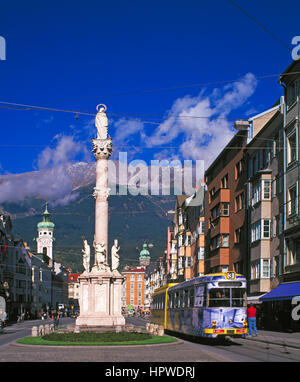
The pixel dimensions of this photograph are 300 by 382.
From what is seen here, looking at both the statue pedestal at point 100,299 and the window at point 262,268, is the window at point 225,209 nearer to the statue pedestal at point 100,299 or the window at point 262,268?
the window at point 262,268

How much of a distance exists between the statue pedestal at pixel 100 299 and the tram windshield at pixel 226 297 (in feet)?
37.0

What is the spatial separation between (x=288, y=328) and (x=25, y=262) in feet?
293

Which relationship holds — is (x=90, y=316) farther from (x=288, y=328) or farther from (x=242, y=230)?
(x=242, y=230)

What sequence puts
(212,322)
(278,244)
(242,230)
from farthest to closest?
(242,230) < (278,244) < (212,322)

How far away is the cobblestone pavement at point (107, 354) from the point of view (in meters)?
22.9

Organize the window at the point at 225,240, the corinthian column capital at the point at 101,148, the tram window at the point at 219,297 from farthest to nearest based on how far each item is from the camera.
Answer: the window at the point at 225,240 < the corinthian column capital at the point at 101,148 < the tram window at the point at 219,297

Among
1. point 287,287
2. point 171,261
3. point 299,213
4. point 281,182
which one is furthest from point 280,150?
point 171,261

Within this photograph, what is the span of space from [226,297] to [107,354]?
34.1 feet

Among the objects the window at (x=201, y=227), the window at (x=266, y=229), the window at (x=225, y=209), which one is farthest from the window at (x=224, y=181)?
the window at (x=266, y=229)

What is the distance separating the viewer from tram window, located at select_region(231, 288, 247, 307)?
33.8 m

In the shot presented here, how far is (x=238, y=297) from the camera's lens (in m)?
34.0

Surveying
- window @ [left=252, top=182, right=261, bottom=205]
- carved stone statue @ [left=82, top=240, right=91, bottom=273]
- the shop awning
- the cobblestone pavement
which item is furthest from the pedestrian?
window @ [left=252, top=182, right=261, bottom=205]

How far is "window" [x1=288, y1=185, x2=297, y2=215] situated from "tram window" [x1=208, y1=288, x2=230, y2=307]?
48.9 feet

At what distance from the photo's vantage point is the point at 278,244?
5072 centimetres
